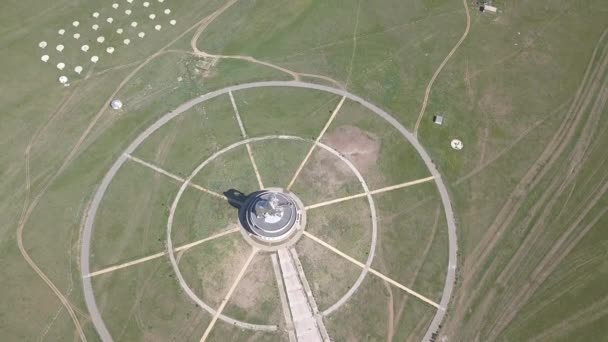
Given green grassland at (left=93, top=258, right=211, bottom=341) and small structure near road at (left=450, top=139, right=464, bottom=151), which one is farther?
small structure near road at (left=450, top=139, right=464, bottom=151)

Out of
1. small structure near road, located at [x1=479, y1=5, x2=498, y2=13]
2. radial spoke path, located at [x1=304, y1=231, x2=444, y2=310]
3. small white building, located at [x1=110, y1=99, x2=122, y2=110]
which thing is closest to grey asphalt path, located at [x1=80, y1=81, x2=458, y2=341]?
radial spoke path, located at [x1=304, y1=231, x2=444, y2=310]

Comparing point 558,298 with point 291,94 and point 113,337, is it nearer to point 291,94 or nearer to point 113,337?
point 291,94

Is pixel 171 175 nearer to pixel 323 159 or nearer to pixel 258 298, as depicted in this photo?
pixel 258 298

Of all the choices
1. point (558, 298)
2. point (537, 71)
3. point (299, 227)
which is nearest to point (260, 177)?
point (299, 227)

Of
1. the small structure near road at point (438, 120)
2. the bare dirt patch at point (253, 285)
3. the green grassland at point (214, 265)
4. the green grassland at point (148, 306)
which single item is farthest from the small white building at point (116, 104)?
the small structure near road at point (438, 120)

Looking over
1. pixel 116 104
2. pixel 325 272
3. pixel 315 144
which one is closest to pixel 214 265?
pixel 325 272

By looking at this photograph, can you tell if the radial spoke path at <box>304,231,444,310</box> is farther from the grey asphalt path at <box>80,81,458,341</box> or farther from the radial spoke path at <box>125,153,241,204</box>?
the radial spoke path at <box>125,153,241,204</box>

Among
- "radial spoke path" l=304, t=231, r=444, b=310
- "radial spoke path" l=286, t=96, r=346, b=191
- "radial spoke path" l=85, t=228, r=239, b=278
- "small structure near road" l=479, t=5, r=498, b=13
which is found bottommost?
"radial spoke path" l=304, t=231, r=444, b=310

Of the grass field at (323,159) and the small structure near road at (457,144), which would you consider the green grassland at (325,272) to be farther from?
the small structure near road at (457,144)
